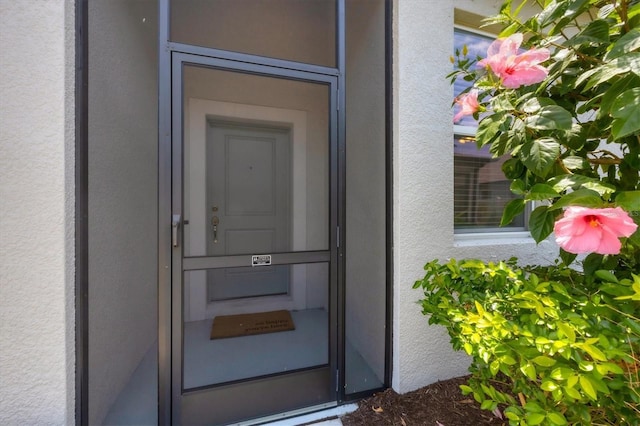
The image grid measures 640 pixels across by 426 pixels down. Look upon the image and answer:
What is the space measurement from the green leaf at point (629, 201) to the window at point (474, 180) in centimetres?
117

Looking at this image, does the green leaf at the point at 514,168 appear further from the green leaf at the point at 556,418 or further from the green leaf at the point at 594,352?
the green leaf at the point at 556,418

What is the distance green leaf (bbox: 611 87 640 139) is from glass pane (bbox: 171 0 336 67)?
2.06m

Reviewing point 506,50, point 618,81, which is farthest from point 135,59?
point 618,81

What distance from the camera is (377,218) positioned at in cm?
192

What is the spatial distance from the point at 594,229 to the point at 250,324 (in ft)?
8.63

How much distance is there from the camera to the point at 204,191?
2.67m

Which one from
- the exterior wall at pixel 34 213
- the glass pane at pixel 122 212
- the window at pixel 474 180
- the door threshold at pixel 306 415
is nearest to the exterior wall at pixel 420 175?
the window at pixel 474 180

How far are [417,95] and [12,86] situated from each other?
210 centimetres

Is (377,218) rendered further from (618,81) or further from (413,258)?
(618,81)

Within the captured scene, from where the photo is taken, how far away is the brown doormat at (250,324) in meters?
2.51

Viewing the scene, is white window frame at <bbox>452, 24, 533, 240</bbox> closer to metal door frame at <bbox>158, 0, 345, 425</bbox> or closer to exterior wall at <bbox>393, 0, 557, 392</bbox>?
exterior wall at <bbox>393, 0, 557, 392</bbox>

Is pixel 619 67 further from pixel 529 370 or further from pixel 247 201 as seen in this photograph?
pixel 247 201

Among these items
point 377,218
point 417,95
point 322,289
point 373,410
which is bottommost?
point 373,410

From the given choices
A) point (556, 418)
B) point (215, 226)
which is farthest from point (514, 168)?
point (215, 226)
